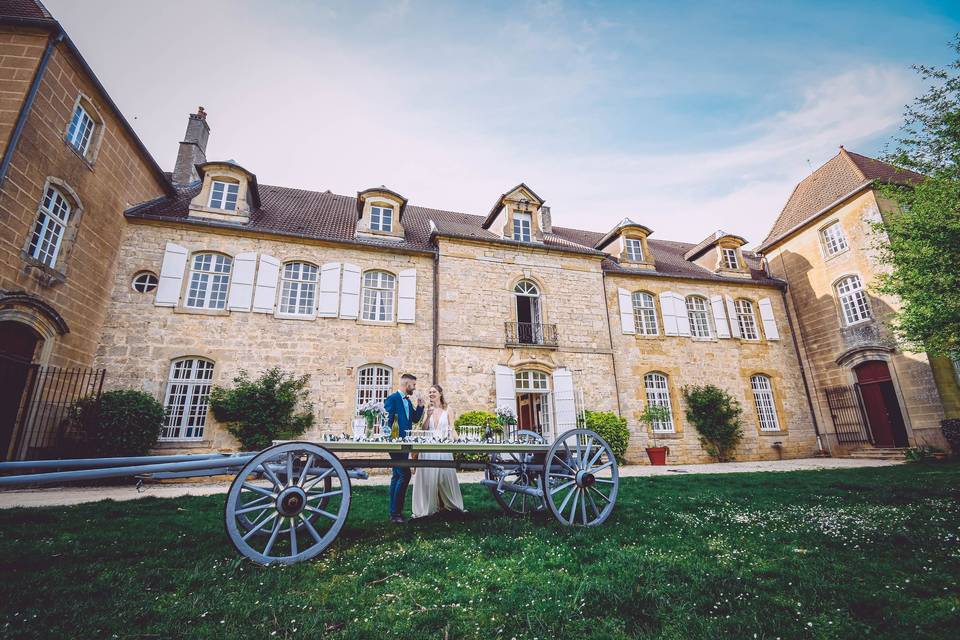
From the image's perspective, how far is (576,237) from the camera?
18250 mm

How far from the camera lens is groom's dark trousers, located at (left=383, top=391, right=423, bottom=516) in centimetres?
481

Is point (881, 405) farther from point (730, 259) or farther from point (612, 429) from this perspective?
point (612, 429)

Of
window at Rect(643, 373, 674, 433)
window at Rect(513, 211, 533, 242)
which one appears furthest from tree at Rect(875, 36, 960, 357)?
window at Rect(513, 211, 533, 242)

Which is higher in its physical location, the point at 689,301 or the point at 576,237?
the point at 576,237

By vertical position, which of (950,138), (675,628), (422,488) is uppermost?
(950,138)

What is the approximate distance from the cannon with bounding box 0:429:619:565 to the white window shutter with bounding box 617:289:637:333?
387 inches

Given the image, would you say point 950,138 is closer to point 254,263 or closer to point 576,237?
point 576,237

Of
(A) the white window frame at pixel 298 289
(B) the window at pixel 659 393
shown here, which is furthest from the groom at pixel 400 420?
(B) the window at pixel 659 393

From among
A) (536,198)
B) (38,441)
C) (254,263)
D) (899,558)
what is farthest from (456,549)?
(536,198)

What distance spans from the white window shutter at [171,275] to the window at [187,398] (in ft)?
5.32

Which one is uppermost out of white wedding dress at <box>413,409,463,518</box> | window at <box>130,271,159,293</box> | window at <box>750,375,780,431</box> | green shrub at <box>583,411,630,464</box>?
window at <box>130,271,159,293</box>

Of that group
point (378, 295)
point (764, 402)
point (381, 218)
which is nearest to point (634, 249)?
point (764, 402)

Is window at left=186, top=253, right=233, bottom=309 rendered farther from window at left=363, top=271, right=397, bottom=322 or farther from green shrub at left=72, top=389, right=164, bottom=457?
window at left=363, top=271, right=397, bottom=322

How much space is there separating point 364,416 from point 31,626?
2739 mm
